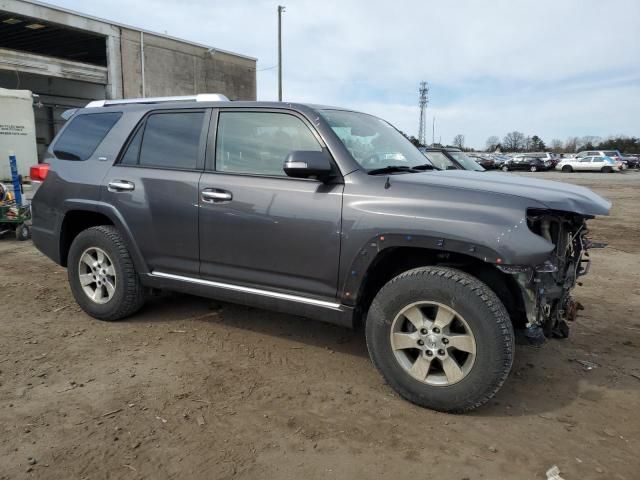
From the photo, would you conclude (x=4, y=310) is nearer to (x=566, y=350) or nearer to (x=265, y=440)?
(x=265, y=440)

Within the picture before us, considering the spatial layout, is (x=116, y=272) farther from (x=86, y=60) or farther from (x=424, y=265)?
(x=86, y=60)

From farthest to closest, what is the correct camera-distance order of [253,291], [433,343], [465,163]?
[465,163] → [253,291] → [433,343]

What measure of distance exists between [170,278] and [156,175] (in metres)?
0.84

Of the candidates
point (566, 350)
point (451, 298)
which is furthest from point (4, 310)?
point (566, 350)

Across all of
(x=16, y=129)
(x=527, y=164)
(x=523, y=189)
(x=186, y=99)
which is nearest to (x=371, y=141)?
(x=523, y=189)

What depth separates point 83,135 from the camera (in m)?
4.64

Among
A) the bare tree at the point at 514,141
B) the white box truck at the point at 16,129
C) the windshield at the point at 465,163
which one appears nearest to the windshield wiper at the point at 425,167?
the windshield at the point at 465,163

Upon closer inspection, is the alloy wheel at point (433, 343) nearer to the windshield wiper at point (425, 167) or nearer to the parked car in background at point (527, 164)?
the windshield wiper at point (425, 167)

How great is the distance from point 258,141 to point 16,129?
12.6 meters

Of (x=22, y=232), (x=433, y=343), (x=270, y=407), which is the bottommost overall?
(x=270, y=407)

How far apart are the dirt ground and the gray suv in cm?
31

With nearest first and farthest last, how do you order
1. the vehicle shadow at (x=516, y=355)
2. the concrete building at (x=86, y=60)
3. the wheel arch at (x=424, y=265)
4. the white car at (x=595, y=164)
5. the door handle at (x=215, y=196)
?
the wheel arch at (x=424, y=265), the vehicle shadow at (x=516, y=355), the door handle at (x=215, y=196), the concrete building at (x=86, y=60), the white car at (x=595, y=164)

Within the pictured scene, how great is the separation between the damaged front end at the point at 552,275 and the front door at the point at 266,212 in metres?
1.17

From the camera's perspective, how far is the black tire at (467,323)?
9.33ft
